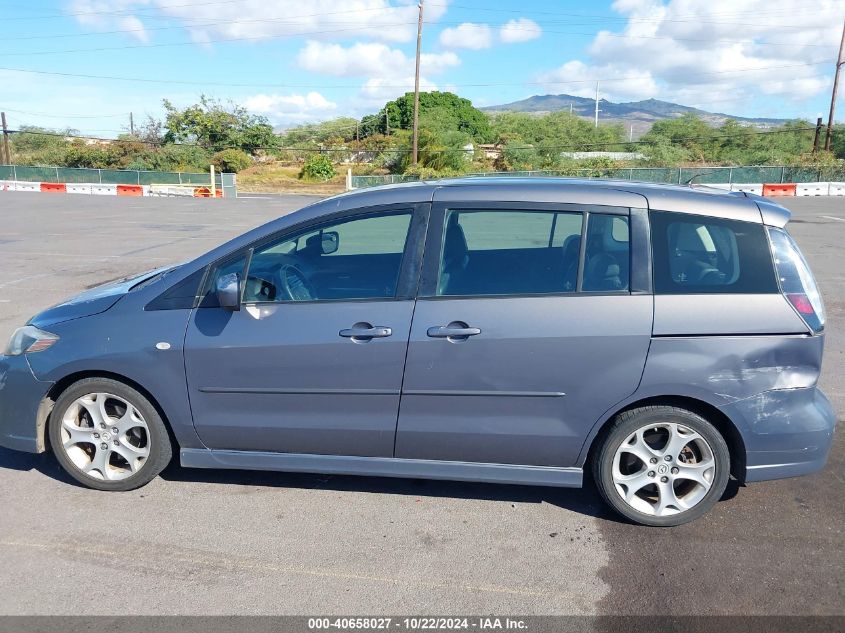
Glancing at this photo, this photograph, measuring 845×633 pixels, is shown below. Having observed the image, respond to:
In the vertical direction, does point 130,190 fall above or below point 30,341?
below

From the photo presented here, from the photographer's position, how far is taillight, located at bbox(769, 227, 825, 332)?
11.8 ft

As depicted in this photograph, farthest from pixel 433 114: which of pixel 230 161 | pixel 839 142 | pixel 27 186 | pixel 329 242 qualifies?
pixel 329 242

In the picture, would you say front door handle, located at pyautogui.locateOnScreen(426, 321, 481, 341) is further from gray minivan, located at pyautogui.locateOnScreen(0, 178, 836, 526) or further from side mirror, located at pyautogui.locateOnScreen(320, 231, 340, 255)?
side mirror, located at pyautogui.locateOnScreen(320, 231, 340, 255)

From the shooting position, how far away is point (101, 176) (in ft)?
137

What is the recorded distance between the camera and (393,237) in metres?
4.15

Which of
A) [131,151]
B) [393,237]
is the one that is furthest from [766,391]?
[131,151]

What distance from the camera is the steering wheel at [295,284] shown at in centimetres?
391

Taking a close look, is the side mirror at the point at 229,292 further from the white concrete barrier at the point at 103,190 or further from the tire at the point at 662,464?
the white concrete barrier at the point at 103,190

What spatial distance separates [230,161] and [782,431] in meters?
53.8

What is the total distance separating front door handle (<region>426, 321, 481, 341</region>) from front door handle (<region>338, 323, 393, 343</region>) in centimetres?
23

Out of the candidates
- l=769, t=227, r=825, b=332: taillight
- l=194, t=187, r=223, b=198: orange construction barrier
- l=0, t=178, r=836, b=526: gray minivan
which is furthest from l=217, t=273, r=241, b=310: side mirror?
l=194, t=187, r=223, b=198: orange construction barrier

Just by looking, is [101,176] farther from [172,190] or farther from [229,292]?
[229,292]

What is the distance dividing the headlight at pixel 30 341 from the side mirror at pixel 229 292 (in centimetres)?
106

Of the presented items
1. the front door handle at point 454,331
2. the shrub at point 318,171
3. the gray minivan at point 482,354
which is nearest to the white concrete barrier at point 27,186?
the shrub at point 318,171
